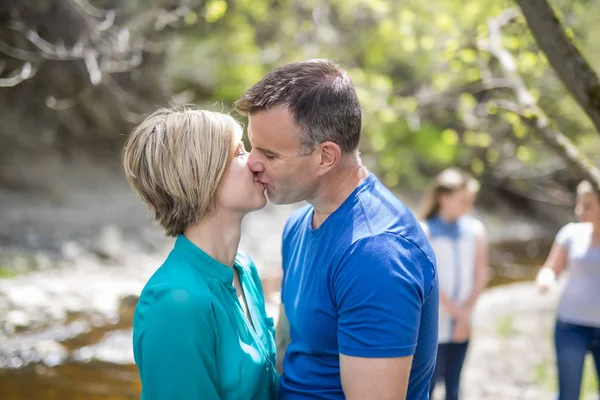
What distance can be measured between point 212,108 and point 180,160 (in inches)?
380

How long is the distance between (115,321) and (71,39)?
505cm

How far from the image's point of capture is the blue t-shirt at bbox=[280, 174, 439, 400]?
170cm

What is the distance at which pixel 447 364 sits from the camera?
4738 millimetres

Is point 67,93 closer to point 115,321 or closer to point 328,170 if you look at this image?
point 115,321

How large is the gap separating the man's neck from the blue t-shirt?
0.10 feet

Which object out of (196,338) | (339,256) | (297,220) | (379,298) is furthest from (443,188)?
(196,338)

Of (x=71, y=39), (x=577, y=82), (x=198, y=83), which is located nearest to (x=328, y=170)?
(x=577, y=82)

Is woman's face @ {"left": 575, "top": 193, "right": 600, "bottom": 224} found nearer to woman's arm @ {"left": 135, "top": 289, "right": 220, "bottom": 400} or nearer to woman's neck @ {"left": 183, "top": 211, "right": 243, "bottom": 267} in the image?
woman's neck @ {"left": 183, "top": 211, "right": 243, "bottom": 267}

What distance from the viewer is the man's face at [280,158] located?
6.47 ft

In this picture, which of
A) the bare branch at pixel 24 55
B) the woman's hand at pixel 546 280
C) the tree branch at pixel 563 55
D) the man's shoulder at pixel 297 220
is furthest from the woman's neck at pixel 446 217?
the bare branch at pixel 24 55

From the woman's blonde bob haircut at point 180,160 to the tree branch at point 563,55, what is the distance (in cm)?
135

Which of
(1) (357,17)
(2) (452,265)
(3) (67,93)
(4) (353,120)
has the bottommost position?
(2) (452,265)

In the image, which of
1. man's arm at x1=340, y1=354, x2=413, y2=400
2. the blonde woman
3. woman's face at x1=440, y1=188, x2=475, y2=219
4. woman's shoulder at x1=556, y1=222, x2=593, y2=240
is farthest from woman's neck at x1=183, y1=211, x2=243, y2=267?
woman's shoulder at x1=556, y1=222, x2=593, y2=240

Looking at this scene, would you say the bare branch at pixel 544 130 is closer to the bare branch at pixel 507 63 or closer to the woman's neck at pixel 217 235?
the bare branch at pixel 507 63
